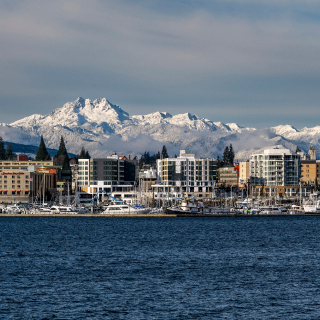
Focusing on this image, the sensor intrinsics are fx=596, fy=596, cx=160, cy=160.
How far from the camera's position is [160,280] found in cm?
6216

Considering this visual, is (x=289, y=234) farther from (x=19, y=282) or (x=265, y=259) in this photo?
(x=19, y=282)

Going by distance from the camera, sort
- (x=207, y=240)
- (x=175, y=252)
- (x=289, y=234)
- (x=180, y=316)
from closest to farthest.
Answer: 1. (x=180, y=316)
2. (x=175, y=252)
3. (x=207, y=240)
4. (x=289, y=234)

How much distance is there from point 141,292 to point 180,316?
9.72 m

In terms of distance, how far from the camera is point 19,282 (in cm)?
6084

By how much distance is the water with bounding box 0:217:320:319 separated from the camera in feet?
159

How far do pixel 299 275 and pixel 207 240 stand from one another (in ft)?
146

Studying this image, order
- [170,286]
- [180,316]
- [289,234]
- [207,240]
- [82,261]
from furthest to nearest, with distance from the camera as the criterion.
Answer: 1. [289,234]
2. [207,240]
3. [82,261]
4. [170,286]
5. [180,316]

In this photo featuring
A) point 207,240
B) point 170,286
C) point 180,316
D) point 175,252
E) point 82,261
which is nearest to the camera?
point 180,316

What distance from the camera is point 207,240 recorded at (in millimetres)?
109188

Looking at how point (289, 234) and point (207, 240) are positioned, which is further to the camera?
point (289, 234)

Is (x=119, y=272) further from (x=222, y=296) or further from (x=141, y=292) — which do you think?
(x=222, y=296)

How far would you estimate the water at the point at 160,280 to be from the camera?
4853 centimetres

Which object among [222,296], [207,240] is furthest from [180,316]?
[207,240]

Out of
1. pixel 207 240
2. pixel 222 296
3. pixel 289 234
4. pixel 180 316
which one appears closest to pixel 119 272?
pixel 222 296
